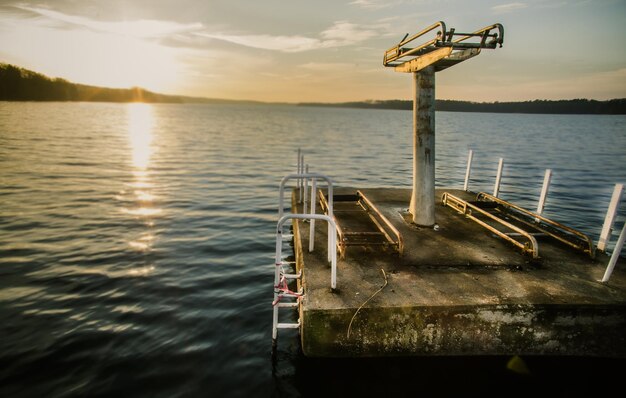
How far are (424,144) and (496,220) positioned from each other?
2.56m

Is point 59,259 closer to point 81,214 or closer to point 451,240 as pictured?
point 81,214

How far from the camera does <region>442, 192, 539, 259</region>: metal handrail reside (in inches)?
267

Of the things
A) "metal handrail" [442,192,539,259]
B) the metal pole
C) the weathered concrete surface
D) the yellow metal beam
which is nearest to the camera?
the weathered concrete surface

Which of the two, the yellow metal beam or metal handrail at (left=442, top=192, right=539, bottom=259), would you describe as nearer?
metal handrail at (left=442, top=192, right=539, bottom=259)

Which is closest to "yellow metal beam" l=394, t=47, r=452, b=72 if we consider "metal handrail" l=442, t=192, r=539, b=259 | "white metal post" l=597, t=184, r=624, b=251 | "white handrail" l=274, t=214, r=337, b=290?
"metal handrail" l=442, t=192, r=539, b=259

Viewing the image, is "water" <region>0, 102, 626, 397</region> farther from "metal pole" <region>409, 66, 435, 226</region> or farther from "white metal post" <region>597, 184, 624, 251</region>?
"metal pole" <region>409, 66, 435, 226</region>

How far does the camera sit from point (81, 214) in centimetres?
1373

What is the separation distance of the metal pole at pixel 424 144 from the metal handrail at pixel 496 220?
139cm

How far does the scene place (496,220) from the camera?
8555 millimetres

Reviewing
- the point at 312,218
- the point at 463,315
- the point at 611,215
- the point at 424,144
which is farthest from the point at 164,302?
the point at 611,215

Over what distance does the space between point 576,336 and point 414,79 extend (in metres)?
6.26

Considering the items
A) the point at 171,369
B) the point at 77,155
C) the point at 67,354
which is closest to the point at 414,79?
the point at 171,369

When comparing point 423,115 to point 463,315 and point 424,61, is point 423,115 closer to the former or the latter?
point 424,61

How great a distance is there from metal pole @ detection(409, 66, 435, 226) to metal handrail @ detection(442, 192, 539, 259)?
4.55 feet
